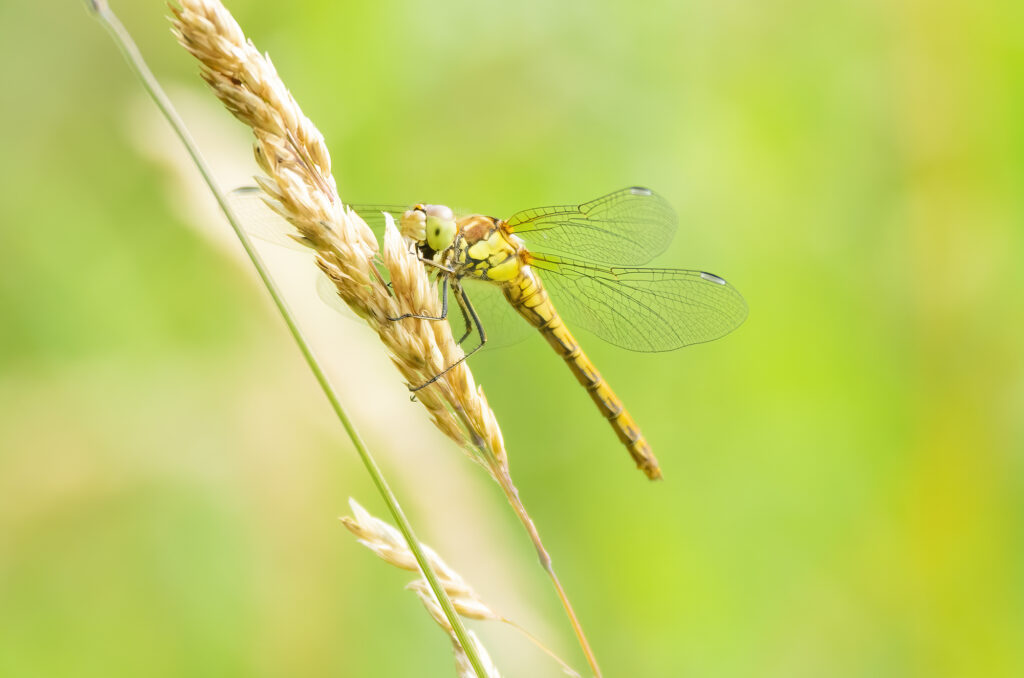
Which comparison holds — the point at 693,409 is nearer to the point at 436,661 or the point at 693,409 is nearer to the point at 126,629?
the point at 436,661

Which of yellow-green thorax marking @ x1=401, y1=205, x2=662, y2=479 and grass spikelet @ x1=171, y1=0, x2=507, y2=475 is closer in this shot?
grass spikelet @ x1=171, y1=0, x2=507, y2=475

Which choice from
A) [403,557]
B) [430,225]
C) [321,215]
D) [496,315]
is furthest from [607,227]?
[403,557]

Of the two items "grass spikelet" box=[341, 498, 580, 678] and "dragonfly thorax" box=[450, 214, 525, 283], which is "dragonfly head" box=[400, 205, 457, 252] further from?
"grass spikelet" box=[341, 498, 580, 678]

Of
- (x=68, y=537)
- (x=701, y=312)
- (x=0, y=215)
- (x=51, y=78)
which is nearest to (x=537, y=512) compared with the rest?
(x=701, y=312)

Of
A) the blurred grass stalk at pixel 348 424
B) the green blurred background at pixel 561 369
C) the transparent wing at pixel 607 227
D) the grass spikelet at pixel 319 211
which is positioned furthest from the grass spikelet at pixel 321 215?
the transparent wing at pixel 607 227

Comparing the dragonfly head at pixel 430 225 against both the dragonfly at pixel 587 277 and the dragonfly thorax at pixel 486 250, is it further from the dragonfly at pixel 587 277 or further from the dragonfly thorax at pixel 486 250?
the dragonfly thorax at pixel 486 250

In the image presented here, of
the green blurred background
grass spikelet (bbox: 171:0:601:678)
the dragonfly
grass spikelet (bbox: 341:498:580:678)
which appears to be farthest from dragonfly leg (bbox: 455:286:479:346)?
grass spikelet (bbox: 341:498:580:678)
